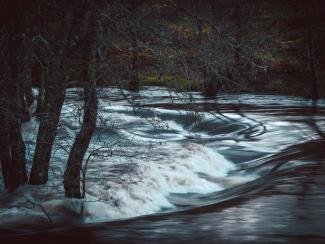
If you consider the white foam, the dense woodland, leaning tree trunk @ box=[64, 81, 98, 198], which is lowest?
the white foam

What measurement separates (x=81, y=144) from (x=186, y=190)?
370cm

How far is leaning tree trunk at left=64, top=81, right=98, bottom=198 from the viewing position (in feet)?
25.7

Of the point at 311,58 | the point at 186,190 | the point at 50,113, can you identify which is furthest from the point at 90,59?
the point at 311,58

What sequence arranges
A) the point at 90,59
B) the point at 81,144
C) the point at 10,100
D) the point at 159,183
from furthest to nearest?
the point at 159,183, the point at 81,144, the point at 90,59, the point at 10,100

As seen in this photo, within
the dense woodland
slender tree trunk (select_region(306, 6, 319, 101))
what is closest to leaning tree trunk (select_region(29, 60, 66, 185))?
the dense woodland

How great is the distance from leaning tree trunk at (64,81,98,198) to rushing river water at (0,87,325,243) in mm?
A: 199

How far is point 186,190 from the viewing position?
444 inches

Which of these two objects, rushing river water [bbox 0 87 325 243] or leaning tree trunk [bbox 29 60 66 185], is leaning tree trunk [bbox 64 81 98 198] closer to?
rushing river water [bbox 0 87 325 243]

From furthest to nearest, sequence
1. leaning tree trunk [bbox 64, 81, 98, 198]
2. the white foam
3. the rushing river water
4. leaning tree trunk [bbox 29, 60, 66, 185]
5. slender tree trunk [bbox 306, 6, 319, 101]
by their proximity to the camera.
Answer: slender tree trunk [bbox 306, 6, 319, 101] < the white foam < leaning tree trunk [bbox 29, 60, 66, 185] < leaning tree trunk [bbox 64, 81, 98, 198] < the rushing river water

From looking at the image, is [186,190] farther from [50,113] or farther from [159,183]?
[50,113]

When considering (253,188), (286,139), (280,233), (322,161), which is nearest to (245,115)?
(286,139)

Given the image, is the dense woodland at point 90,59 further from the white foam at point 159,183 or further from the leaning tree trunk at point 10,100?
the white foam at point 159,183

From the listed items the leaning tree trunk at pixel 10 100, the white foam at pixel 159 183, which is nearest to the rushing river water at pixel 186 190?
the white foam at pixel 159 183

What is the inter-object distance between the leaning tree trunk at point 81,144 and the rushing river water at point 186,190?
0.65 ft
